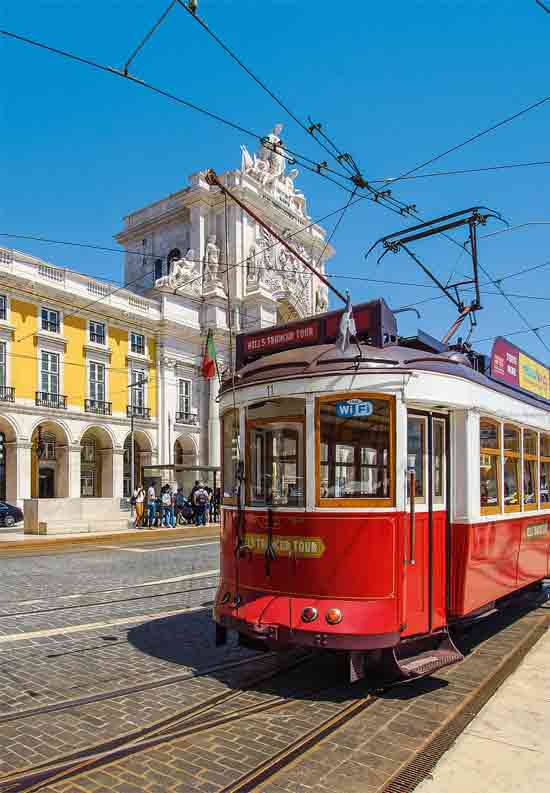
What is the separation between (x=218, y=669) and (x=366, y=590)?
184cm

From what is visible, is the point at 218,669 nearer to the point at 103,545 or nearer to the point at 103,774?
the point at 103,774

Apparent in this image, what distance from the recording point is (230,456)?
6.34 meters

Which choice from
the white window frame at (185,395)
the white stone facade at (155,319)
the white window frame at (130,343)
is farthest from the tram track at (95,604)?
the white window frame at (185,395)

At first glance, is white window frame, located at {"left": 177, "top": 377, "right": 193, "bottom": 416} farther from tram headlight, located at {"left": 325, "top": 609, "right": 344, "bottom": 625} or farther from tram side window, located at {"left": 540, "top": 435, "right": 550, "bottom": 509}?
tram headlight, located at {"left": 325, "top": 609, "right": 344, "bottom": 625}

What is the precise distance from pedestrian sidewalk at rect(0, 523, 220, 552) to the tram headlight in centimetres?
1455

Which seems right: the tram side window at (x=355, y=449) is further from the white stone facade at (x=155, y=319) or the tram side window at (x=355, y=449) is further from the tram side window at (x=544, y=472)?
the white stone facade at (x=155, y=319)

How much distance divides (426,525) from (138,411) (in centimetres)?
3739

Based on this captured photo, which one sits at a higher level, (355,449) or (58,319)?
(58,319)

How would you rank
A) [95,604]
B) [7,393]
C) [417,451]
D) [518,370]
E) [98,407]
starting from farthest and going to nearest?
[98,407], [7,393], [95,604], [518,370], [417,451]

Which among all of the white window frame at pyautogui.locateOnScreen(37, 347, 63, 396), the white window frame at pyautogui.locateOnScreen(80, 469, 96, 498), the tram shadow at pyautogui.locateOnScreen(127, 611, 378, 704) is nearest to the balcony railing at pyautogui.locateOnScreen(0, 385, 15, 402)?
the white window frame at pyautogui.locateOnScreen(37, 347, 63, 396)

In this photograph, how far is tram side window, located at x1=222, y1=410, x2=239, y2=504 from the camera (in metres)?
6.08

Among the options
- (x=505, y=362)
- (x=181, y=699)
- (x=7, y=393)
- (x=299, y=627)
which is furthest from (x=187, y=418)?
(x=299, y=627)

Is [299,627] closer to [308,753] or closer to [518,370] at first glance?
[308,753]

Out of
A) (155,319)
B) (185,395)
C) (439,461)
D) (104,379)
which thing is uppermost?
(155,319)
